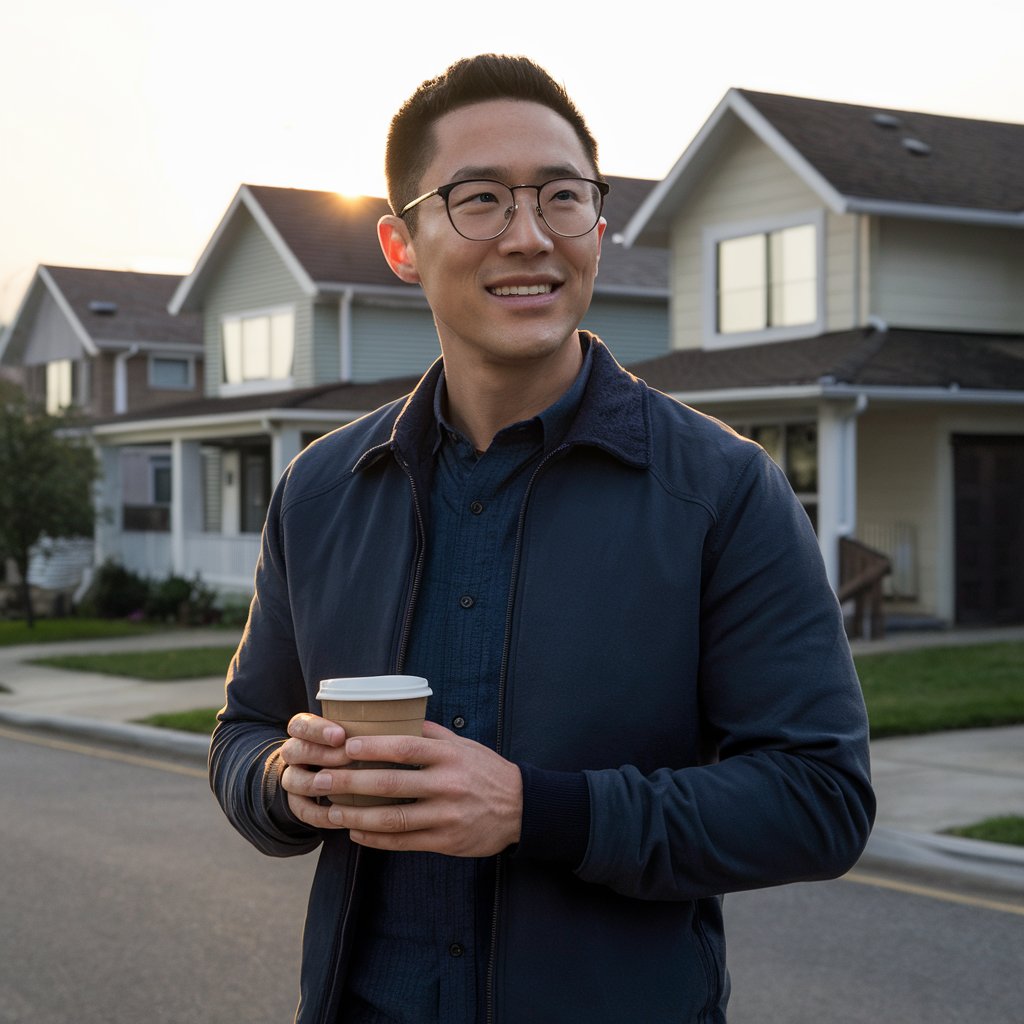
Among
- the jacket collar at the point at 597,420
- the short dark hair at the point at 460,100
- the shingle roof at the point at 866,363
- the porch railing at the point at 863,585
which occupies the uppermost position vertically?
the shingle roof at the point at 866,363

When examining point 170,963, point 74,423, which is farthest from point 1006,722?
point 74,423

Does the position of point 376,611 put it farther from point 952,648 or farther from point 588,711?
point 952,648

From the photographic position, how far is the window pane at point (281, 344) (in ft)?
95.9

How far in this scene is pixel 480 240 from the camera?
7.85ft

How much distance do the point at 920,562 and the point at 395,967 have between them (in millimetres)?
20196

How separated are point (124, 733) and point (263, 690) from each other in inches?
454

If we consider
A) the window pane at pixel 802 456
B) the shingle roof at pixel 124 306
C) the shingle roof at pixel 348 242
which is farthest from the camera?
the shingle roof at pixel 124 306

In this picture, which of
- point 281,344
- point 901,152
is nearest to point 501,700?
point 901,152

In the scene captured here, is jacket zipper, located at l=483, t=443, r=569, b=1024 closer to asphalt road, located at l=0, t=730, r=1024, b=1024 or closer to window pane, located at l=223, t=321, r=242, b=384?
asphalt road, located at l=0, t=730, r=1024, b=1024

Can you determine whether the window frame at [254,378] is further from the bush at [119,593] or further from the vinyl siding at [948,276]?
the vinyl siding at [948,276]

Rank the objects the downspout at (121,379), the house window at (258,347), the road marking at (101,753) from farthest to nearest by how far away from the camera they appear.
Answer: the downspout at (121,379)
the house window at (258,347)
the road marking at (101,753)

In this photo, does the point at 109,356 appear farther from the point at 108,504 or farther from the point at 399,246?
the point at 399,246

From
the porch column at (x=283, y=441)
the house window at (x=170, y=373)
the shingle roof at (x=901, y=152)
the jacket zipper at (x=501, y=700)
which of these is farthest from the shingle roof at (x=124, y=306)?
the jacket zipper at (x=501, y=700)

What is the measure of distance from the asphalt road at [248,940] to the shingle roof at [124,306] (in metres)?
31.1
